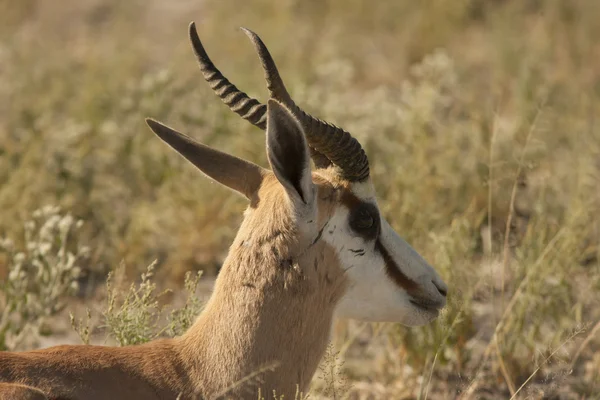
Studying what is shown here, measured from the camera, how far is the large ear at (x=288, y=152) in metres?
3.41

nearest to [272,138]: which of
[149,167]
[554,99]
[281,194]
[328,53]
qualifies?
[281,194]

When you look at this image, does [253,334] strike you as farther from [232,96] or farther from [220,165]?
[232,96]

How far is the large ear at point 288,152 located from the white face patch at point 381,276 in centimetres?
31

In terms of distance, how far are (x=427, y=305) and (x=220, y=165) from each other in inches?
44.3

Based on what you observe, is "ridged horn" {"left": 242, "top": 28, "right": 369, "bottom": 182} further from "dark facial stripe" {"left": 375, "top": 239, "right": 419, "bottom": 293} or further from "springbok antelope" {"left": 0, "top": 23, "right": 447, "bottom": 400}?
"dark facial stripe" {"left": 375, "top": 239, "right": 419, "bottom": 293}

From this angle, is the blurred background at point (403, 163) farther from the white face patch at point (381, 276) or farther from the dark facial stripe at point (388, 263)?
the dark facial stripe at point (388, 263)

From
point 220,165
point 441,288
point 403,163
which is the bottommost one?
point 220,165

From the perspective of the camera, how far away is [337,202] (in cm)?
396

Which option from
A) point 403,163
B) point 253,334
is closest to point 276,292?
point 253,334

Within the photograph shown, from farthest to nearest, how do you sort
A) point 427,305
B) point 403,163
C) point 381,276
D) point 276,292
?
1. point 403,163
2. point 427,305
3. point 381,276
4. point 276,292

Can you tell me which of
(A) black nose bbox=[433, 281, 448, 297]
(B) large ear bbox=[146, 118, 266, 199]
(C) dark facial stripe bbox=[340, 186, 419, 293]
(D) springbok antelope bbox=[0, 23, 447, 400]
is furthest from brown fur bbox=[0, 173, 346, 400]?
(A) black nose bbox=[433, 281, 448, 297]

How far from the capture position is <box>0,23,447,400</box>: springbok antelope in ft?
11.8

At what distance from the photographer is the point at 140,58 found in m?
12.7

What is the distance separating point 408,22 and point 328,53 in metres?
2.91
